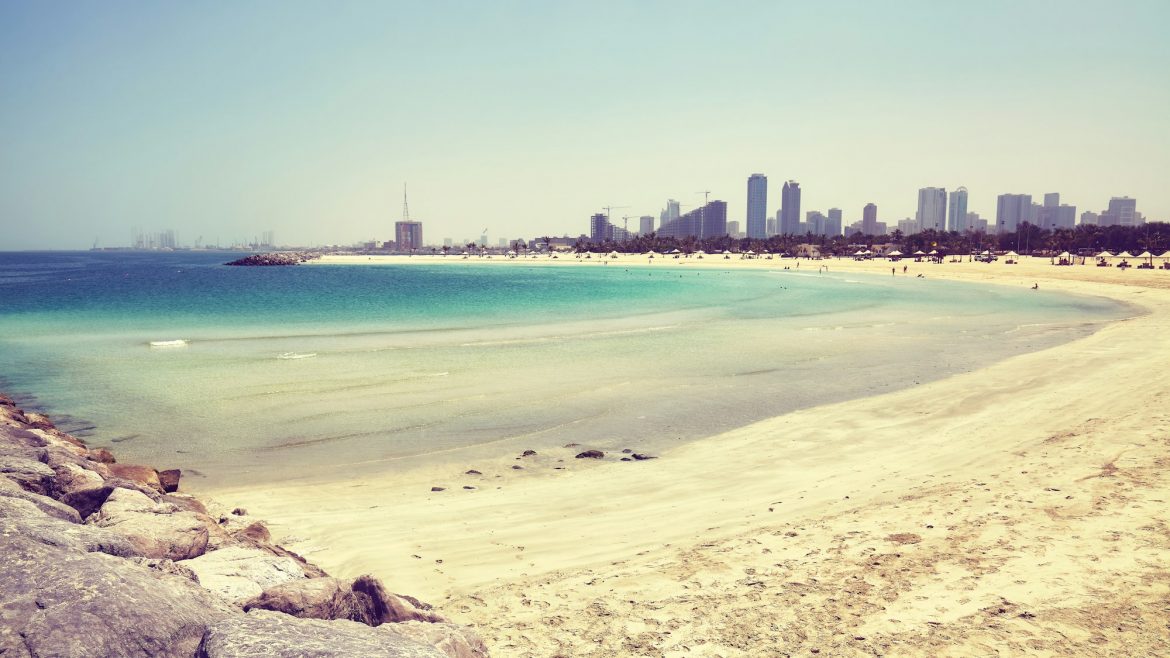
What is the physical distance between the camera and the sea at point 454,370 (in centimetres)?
1323

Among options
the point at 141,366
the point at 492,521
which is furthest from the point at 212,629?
the point at 141,366

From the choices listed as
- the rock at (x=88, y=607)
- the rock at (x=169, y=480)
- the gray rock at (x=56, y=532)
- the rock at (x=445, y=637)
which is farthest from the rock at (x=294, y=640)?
the rock at (x=169, y=480)

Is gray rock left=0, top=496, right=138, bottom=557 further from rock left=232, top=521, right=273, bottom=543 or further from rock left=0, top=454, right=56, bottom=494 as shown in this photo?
rock left=232, top=521, right=273, bottom=543

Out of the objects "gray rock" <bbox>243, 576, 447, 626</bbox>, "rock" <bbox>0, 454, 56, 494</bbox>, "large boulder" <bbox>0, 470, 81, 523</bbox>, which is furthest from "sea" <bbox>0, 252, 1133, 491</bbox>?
"gray rock" <bbox>243, 576, 447, 626</bbox>

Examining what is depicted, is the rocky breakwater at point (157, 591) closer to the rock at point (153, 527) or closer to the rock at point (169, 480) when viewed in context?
the rock at point (153, 527)

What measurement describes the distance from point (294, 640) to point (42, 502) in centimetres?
378

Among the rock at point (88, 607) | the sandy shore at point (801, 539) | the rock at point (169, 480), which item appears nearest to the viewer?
the rock at point (88, 607)

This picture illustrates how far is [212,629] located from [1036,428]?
13607 millimetres

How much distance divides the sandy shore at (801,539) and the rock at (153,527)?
5.22 feet

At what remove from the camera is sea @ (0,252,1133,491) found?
13.2m

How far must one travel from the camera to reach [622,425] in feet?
46.3

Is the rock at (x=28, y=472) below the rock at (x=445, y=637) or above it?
above

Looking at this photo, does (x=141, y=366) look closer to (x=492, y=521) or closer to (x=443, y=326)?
(x=443, y=326)

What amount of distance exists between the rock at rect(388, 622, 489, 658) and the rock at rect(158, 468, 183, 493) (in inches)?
274
